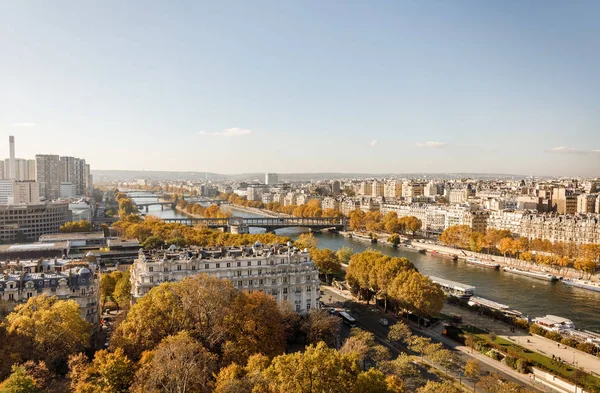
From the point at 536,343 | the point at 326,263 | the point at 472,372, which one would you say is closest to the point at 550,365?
the point at 536,343

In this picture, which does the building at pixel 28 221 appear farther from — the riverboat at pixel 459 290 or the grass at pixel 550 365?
the grass at pixel 550 365

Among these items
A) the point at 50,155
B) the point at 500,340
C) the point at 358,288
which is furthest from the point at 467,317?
the point at 50,155

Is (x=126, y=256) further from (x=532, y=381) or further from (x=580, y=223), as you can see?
(x=580, y=223)

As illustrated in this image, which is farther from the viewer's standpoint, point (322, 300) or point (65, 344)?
point (322, 300)

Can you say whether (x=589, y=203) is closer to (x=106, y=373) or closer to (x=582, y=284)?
(x=582, y=284)

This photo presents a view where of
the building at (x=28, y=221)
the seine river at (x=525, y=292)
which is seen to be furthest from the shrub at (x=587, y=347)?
the building at (x=28, y=221)

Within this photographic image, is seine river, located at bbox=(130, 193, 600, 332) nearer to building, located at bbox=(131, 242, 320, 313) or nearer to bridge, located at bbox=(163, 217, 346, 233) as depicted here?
building, located at bbox=(131, 242, 320, 313)

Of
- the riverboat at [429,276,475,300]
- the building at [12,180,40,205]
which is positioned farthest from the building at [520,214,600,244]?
the building at [12,180,40,205]
